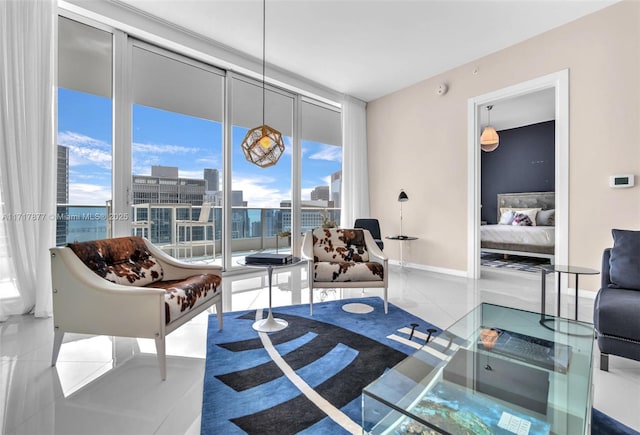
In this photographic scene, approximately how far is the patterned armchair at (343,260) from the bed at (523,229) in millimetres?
3928

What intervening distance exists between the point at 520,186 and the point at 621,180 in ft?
14.1

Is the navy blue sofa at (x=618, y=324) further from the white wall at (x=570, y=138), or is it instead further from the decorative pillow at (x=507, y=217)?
the decorative pillow at (x=507, y=217)

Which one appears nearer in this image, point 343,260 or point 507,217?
point 343,260

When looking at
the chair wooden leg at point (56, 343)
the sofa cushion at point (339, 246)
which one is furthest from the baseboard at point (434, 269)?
the chair wooden leg at point (56, 343)

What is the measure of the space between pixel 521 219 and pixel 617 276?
492cm

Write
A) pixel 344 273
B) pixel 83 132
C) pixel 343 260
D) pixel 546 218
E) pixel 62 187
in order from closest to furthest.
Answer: pixel 344 273 → pixel 62 187 → pixel 83 132 → pixel 343 260 → pixel 546 218

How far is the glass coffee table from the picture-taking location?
39.2 inches

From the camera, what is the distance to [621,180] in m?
3.11

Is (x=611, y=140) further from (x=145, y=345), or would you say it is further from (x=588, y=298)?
(x=145, y=345)

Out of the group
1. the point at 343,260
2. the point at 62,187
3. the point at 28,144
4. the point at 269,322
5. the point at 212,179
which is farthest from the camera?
the point at 212,179

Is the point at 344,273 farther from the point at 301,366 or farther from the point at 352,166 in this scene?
the point at 352,166

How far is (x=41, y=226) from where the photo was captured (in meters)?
2.75

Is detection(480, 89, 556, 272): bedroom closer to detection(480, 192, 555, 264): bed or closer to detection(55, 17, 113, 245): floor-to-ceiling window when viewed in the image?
detection(480, 192, 555, 264): bed

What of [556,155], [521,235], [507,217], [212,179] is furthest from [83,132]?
[507,217]
